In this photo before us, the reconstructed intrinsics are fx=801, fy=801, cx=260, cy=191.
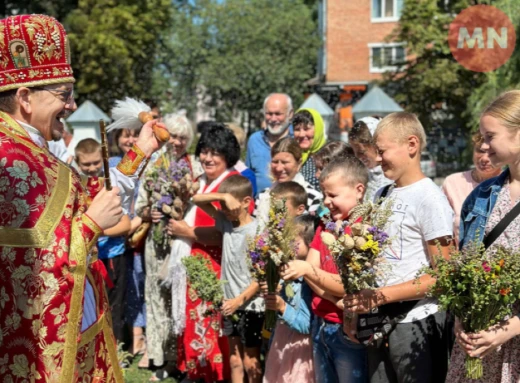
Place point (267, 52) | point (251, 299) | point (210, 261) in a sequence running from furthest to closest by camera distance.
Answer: point (267, 52) < point (210, 261) < point (251, 299)

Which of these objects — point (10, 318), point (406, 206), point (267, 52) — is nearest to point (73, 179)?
point (10, 318)

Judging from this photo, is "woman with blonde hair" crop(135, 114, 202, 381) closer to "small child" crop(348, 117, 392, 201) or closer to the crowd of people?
the crowd of people

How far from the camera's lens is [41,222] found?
3350 mm

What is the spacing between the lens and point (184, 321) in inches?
264

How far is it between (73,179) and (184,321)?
335 centimetres

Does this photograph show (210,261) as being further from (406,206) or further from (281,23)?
(281,23)

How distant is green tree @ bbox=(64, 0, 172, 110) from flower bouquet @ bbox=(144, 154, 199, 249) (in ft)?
71.7

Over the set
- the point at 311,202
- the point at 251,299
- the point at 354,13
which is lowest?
the point at 251,299

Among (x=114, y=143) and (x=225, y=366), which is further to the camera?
(x=114, y=143)

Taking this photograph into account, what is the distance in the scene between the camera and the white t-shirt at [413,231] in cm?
402

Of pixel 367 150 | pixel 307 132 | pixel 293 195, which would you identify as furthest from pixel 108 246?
pixel 367 150

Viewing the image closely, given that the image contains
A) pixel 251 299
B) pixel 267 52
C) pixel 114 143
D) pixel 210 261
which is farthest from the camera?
pixel 267 52

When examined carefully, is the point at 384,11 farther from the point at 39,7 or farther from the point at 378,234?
the point at 378,234

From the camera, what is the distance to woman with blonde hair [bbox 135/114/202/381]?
7051 millimetres
